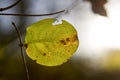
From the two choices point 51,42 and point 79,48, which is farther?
point 79,48

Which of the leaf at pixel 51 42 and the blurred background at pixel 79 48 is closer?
the leaf at pixel 51 42

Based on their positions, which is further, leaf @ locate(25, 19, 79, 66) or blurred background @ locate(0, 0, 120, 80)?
blurred background @ locate(0, 0, 120, 80)

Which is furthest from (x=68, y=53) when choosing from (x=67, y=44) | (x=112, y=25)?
(x=112, y=25)

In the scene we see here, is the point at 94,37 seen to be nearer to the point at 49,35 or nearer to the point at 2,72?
the point at 2,72
